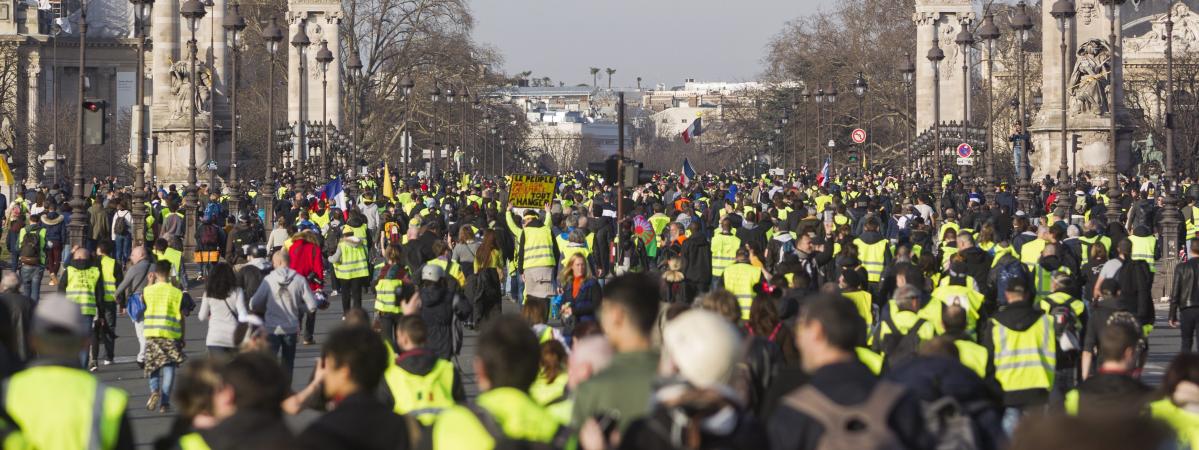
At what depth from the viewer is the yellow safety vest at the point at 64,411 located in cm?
736

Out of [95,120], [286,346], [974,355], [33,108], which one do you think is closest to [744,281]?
[286,346]

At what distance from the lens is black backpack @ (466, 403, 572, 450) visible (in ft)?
21.9

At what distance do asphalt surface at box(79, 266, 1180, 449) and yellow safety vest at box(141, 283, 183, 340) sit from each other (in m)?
0.54

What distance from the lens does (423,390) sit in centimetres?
884

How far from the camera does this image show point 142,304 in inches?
647

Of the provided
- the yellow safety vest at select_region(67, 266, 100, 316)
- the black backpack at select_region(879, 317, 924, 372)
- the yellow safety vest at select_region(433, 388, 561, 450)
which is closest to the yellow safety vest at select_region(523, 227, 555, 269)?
the yellow safety vest at select_region(67, 266, 100, 316)

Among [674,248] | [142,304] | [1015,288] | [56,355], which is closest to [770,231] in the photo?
[674,248]

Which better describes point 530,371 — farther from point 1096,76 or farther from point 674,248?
point 1096,76

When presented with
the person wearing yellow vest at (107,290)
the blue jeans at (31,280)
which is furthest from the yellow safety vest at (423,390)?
the blue jeans at (31,280)

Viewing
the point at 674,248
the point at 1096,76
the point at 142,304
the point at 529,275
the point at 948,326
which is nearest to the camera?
the point at 948,326

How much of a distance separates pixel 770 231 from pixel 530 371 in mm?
17431

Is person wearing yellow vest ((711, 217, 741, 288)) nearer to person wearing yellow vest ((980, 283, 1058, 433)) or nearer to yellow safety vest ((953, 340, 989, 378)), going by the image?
person wearing yellow vest ((980, 283, 1058, 433))

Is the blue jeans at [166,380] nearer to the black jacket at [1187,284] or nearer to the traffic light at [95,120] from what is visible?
the black jacket at [1187,284]

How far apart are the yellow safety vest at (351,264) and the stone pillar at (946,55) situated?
47049mm
